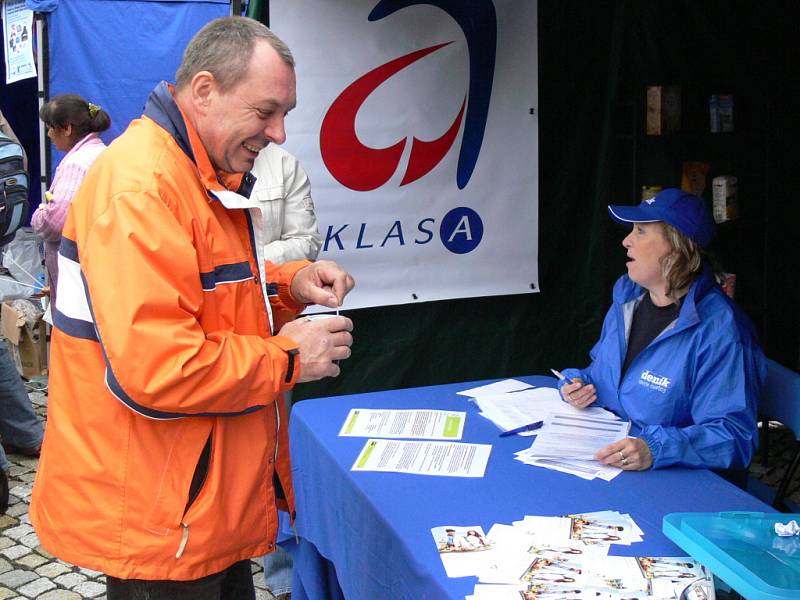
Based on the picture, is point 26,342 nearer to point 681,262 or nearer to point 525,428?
point 525,428

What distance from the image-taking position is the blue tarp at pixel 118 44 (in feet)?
16.0

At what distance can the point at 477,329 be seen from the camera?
434 centimetres

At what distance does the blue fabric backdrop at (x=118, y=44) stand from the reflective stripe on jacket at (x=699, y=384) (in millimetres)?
3406

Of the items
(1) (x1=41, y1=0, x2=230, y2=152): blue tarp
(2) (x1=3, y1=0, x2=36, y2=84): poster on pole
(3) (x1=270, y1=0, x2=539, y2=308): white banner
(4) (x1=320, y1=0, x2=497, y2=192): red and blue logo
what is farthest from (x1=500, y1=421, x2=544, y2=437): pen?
(2) (x1=3, y1=0, x2=36, y2=84): poster on pole

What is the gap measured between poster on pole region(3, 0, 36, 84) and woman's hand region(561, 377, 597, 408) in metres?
4.19

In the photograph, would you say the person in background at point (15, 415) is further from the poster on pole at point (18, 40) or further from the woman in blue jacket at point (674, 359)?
the woman in blue jacket at point (674, 359)

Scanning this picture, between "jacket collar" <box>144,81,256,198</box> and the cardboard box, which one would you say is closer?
"jacket collar" <box>144,81,256,198</box>

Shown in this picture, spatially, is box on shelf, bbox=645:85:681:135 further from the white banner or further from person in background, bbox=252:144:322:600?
person in background, bbox=252:144:322:600

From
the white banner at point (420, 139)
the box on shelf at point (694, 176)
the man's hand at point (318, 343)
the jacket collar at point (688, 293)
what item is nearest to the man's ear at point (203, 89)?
the man's hand at point (318, 343)

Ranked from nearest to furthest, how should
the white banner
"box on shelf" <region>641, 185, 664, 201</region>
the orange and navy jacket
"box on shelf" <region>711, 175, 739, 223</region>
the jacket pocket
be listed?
the orange and navy jacket
the jacket pocket
the white banner
"box on shelf" <region>641, 185, 664, 201</region>
"box on shelf" <region>711, 175, 739, 223</region>

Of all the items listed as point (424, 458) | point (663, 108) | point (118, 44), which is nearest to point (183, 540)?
point (424, 458)

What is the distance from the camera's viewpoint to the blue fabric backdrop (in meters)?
4.86

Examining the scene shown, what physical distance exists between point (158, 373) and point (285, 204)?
6.68ft

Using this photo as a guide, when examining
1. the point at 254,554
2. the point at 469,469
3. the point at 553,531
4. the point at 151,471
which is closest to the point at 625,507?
the point at 553,531
